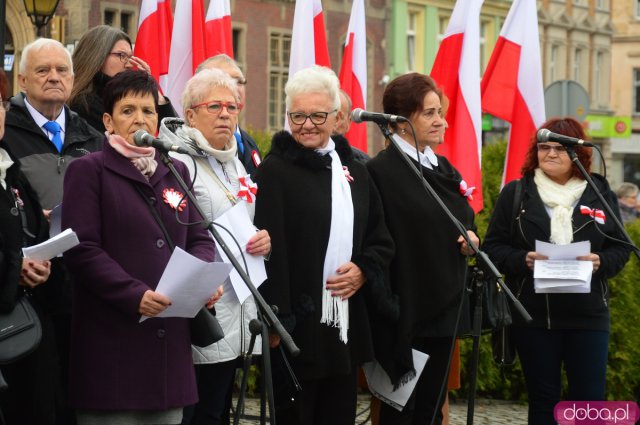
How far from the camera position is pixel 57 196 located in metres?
6.18

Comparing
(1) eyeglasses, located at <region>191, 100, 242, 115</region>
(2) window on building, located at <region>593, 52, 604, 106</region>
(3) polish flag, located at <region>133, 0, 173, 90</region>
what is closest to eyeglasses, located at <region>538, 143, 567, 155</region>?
(1) eyeglasses, located at <region>191, 100, 242, 115</region>

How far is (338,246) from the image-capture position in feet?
21.1

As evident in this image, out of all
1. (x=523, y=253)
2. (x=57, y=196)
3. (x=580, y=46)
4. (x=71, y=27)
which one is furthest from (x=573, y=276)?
(x=580, y=46)

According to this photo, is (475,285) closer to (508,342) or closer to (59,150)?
(508,342)

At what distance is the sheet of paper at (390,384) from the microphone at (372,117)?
126 centimetres

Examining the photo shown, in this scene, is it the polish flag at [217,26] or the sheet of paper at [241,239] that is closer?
the sheet of paper at [241,239]

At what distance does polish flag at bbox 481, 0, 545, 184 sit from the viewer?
1034cm

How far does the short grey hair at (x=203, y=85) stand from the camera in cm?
638

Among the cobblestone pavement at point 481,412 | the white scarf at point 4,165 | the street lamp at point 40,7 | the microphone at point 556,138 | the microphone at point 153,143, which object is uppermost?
the street lamp at point 40,7

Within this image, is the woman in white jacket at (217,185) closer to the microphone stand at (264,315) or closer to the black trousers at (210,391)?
the black trousers at (210,391)

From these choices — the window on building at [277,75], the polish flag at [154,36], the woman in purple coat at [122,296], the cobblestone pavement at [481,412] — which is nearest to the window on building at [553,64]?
the window on building at [277,75]

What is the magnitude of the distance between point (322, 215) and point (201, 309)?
1.00 m

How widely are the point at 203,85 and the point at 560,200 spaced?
2423mm

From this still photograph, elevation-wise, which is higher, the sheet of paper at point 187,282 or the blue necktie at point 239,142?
the blue necktie at point 239,142
